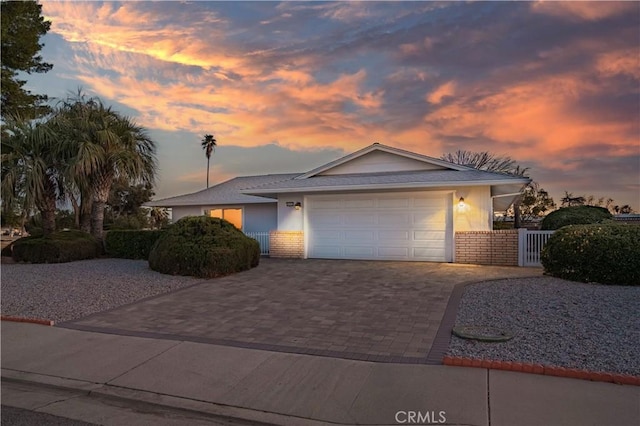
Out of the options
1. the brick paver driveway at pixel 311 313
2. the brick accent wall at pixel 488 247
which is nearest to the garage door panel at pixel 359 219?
Answer: the brick accent wall at pixel 488 247

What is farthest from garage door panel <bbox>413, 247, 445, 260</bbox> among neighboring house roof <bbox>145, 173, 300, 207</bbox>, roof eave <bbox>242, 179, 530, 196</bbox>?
neighboring house roof <bbox>145, 173, 300, 207</bbox>

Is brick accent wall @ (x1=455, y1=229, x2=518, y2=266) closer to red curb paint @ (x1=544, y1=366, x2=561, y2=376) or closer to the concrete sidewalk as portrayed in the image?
red curb paint @ (x1=544, y1=366, x2=561, y2=376)

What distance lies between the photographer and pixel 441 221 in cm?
1436

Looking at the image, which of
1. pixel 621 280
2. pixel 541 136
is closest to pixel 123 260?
pixel 621 280

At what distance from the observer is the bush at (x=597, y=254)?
907 cm

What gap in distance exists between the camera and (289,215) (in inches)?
655

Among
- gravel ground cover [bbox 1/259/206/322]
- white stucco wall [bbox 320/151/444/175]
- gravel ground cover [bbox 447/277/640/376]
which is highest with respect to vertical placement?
white stucco wall [bbox 320/151/444/175]

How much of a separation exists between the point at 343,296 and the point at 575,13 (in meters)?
9.46

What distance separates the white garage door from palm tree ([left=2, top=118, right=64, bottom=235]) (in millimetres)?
9881

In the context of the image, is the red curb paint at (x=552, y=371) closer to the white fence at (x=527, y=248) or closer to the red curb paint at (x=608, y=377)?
the red curb paint at (x=608, y=377)

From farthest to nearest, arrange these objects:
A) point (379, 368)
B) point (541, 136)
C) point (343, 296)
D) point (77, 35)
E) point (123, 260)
A: point (541, 136) < point (123, 260) < point (77, 35) < point (343, 296) < point (379, 368)

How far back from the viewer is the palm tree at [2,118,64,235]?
15.8 m

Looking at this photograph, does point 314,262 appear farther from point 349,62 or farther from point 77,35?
point 77,35

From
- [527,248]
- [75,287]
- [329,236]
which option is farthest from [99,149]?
[527,248]
